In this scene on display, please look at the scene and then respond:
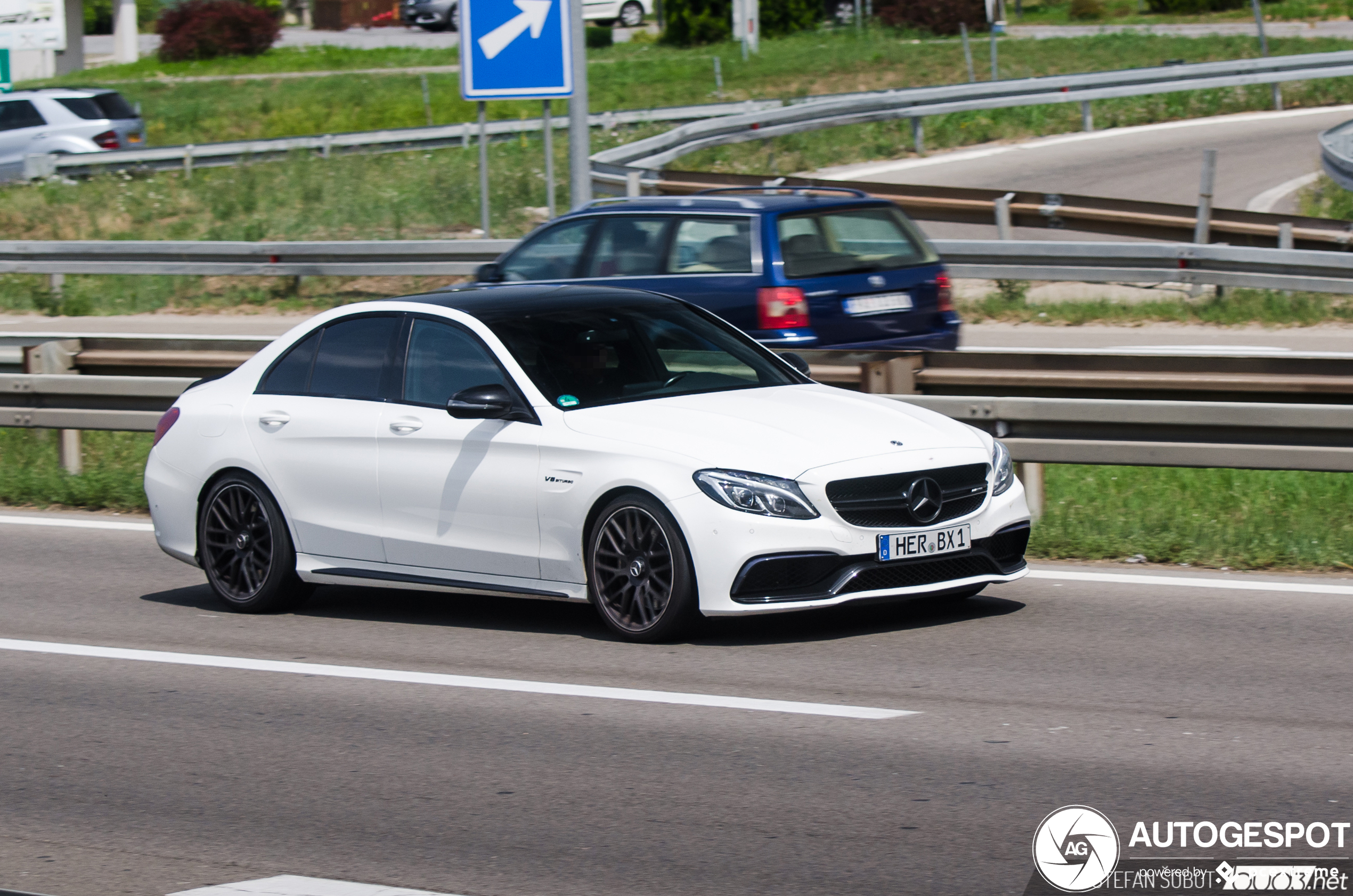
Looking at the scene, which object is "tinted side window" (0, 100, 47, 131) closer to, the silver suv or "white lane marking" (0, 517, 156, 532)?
the silver suv

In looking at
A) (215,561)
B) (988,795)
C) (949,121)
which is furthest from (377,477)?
(949,121)

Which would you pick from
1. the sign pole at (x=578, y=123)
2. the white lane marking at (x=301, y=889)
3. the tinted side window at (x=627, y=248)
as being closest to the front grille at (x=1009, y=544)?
the white lane marking at (x=301, y=889)

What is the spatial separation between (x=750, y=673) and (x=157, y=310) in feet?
58.6

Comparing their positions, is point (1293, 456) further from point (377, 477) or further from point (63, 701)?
point (63, 701)

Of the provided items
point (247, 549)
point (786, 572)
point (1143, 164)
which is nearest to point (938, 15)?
point (1143, 164)

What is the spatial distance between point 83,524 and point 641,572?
546 cm

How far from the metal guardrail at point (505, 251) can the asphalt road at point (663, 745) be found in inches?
369

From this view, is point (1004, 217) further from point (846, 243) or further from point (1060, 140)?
point (1060, 140)

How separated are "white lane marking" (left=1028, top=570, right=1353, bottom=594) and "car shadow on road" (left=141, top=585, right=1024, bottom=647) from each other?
662 millimetres

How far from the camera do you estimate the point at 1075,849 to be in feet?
16.6

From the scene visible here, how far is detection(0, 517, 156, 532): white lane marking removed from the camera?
38.5 ft

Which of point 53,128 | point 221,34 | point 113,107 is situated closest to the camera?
point 53,128

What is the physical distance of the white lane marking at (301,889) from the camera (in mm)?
4965

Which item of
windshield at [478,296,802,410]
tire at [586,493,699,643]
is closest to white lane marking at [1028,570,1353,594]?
windshield at [478,296,802,410]
